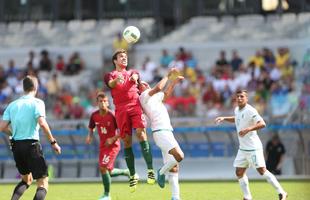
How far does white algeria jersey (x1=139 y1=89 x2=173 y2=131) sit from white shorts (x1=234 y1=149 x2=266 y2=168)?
1.41 meters

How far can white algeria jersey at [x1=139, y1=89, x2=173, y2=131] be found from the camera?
1413cm

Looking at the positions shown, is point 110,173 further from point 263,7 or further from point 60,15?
point 60,15

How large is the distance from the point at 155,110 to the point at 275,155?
10788mm

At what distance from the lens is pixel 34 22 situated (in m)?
39.2

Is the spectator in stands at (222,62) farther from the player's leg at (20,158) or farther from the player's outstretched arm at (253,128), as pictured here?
the player's leg at (20,158)

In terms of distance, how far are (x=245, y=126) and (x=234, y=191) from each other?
138 inches

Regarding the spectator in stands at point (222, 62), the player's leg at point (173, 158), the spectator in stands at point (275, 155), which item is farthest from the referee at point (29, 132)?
the spectator in stands at point (222, 62)

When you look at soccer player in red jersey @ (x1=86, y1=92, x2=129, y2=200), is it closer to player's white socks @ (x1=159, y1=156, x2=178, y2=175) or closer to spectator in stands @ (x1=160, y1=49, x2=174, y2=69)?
player's white socks @ (x1=159, y1=156, x2=178, y2=175)

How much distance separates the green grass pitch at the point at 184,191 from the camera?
1642 cm

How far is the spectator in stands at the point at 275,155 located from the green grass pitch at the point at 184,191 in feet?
9.71

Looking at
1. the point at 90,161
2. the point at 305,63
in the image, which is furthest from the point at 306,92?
the point at 90,161

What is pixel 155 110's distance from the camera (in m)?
14.2

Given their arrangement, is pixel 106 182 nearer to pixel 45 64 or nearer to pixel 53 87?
pixel 53 87

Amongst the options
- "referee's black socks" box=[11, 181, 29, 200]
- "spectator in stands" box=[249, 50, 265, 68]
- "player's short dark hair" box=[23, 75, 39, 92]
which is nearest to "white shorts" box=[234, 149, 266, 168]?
"referee's black socks" box=[11, 181, 29, 200]
